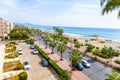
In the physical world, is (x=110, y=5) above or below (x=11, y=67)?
above

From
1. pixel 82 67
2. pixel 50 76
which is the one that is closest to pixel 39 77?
pixel 50 76

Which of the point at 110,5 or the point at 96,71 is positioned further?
the point at 96,71

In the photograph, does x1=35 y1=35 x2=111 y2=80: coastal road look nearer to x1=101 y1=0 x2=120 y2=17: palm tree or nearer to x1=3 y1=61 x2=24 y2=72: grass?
x1=3 y1=61 x2=24 y2=72: grass

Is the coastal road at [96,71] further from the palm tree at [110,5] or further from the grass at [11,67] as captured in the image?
the palm tree at [110,5]

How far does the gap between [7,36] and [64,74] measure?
297ft

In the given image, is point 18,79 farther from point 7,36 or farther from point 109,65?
point 7,36

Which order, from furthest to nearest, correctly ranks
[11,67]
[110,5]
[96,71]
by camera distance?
1. [11,67]
2. [96,71]
3. [110,5]

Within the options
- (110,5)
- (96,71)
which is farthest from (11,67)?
(110,5)

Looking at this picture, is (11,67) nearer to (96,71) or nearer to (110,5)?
(96,71)

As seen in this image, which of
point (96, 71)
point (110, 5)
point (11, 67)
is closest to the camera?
point (110, 5)

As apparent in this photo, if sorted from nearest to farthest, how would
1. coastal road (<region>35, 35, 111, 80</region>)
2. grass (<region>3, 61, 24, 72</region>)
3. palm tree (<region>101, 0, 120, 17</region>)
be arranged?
palm tree (<region>101, 0, 120, 17</region>) → coastal road (<region>35, 35, 111, 80</region>) → grass (<region>3, 61, 24, 72</region>)

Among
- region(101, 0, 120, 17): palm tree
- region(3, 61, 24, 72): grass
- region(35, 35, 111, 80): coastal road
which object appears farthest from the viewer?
region(3, 61, 24, 72): grass

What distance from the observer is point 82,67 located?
47625mm

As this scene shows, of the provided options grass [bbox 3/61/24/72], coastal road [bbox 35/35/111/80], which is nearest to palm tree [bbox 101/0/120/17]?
coastal road [bbox 35/35/111/80]
